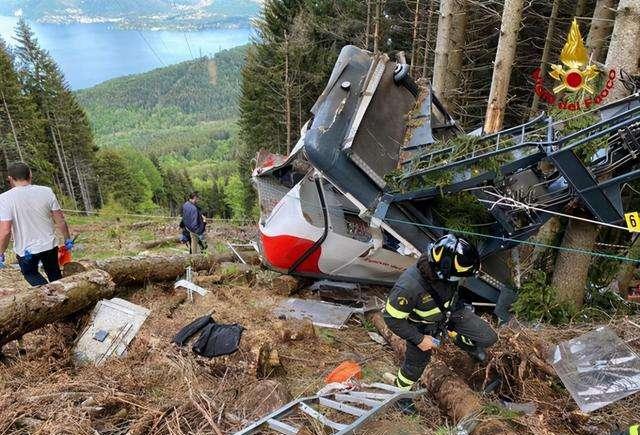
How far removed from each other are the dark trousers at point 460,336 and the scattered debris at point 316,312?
1643mm

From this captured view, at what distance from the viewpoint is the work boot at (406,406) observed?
321 centimetres

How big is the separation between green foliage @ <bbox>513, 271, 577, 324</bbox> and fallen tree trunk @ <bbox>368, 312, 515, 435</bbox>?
1.33 meters

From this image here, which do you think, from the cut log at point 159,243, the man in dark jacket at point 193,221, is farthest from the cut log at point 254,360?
the cut log at point 159,243

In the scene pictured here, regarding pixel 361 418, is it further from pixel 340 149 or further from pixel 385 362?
pixel 340 149

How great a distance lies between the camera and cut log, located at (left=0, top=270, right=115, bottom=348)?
12.1 ft

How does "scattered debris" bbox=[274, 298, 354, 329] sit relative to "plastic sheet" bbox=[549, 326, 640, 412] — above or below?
below

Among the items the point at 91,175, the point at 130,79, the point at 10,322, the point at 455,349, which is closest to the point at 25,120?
the point at 91,175

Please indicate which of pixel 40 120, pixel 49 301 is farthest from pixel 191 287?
pixel 40 120

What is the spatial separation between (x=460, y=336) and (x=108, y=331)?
3179mm

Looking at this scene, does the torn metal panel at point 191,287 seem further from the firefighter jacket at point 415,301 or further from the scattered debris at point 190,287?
the firefighter jacket at point 415,301

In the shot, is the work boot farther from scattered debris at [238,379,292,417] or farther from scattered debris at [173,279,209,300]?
scattered debris at [173,279,209,300]

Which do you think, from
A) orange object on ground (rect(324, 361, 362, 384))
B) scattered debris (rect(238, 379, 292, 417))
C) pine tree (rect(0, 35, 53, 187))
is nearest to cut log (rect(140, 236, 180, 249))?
orange object on ground (rect(324, 361, 362, 384))

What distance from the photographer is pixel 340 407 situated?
2.99 m

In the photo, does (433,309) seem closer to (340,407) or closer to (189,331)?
(340,407)
